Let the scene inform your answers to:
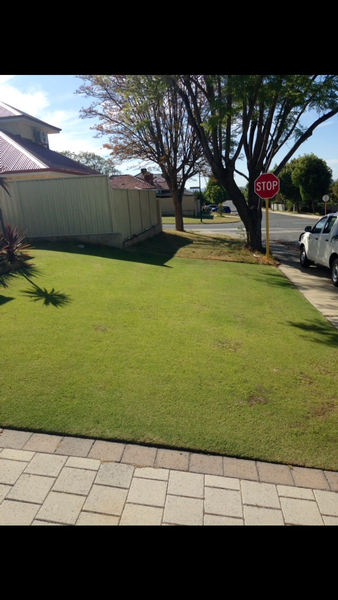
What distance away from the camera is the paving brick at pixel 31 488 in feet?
8.52

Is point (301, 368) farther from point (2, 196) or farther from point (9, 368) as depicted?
point (2, 196)

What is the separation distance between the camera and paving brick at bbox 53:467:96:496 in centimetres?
270

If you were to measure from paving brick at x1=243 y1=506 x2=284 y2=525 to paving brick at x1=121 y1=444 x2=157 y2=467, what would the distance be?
83 centimetres

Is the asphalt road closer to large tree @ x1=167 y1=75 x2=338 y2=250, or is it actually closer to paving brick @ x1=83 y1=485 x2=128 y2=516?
large tree @ x1=167 y1=75 x2=338 y2=250

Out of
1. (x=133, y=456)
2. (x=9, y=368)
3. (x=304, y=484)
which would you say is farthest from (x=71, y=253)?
(x=304, y=484)

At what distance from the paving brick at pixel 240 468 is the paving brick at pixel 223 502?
195 millimetres

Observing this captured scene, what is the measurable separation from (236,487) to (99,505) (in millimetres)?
1016

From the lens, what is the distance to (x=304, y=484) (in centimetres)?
284

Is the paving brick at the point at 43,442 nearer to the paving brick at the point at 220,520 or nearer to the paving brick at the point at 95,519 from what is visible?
the paving brick at the point at 95,519

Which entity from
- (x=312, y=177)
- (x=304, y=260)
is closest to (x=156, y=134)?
(x=304, y=260)

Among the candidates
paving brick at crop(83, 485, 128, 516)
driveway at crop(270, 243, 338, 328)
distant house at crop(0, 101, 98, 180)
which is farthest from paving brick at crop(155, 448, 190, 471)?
distant house at crop(0, 101, 98, 180)

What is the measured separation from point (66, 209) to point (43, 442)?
10.9 m

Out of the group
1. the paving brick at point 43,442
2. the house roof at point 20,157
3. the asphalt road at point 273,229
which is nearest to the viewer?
the paving brick at point 43,442

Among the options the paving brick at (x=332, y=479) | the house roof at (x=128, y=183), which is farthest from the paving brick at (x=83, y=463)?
the house roof at (x=128, y=183)
